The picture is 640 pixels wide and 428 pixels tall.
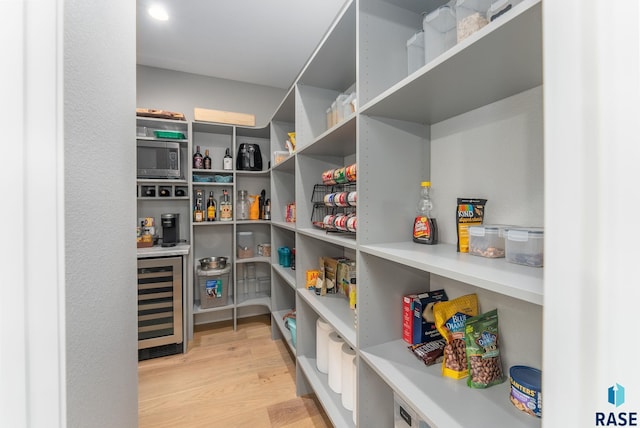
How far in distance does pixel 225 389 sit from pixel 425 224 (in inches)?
72.8

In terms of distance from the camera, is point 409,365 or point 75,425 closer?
point 75,425

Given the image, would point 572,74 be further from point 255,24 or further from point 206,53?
point 206,53

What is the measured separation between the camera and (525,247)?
2.33 feet

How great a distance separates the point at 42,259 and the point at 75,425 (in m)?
0.35

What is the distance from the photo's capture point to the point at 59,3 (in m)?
0.45

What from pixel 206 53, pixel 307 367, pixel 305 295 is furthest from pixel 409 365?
pixel 206 53

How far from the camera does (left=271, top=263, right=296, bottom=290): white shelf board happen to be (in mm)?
2056

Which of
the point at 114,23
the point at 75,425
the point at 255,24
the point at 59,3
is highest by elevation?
the point at 255,24

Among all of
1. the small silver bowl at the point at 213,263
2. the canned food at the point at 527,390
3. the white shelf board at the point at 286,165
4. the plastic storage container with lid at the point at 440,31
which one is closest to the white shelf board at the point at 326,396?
the canned food at the point at 527,390

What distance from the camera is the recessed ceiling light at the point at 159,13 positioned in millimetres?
1910

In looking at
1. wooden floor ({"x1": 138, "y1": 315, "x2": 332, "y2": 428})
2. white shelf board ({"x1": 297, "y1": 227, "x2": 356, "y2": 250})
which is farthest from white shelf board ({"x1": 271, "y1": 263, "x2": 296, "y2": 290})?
wooden floor ({"x1": 138, "y1": 315, "x2": 332, "y2": 428})

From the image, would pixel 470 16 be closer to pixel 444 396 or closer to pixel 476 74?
pixel 476 74

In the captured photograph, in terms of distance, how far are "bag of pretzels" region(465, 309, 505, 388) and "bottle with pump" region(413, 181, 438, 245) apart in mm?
319

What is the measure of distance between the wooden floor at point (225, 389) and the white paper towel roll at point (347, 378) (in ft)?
1.28
